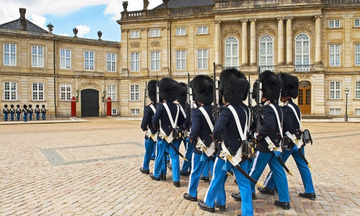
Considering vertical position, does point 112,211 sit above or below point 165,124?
below

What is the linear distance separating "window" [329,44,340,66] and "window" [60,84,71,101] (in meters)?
28.1

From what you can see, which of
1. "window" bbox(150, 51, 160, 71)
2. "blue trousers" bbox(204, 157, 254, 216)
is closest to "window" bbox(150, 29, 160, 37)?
"window" bbox(150, 51, 160, 71)

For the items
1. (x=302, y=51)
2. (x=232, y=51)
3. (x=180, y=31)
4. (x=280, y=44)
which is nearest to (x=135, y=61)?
(x=180, y=31)

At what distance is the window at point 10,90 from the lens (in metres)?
29.0

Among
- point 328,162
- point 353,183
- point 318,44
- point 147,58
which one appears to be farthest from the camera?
point 147,58

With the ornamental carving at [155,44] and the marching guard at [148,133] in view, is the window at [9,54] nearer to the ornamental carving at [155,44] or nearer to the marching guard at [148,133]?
the ornamental carving at [155,44]

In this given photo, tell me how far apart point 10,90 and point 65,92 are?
521 cm

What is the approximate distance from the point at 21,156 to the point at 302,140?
795cm

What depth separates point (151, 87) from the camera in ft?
24.6

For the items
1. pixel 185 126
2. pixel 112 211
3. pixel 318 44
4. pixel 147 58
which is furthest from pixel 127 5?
pixel 112 211

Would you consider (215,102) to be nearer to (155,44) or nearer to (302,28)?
(302,28)

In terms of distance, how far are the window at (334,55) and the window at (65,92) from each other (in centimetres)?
2813

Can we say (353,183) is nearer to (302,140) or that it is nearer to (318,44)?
(302,140)

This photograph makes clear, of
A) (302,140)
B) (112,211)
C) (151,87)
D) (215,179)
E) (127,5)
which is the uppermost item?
(127,5)
